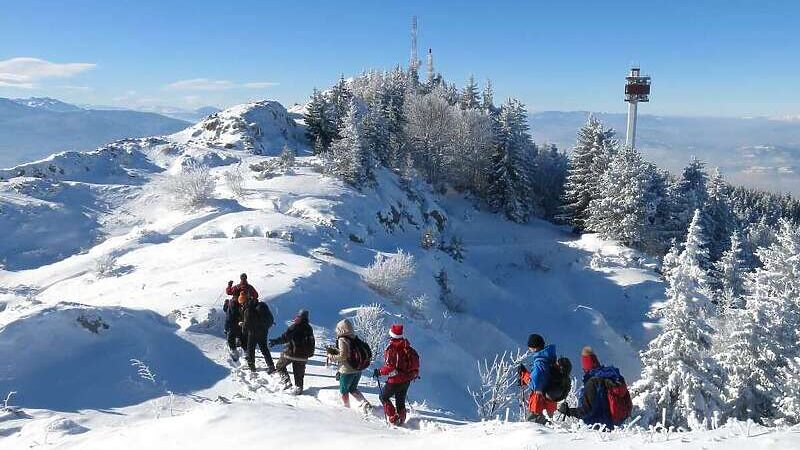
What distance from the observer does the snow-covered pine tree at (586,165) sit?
158 ft

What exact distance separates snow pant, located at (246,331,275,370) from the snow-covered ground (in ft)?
1.12

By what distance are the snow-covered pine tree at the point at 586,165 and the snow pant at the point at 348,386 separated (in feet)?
136

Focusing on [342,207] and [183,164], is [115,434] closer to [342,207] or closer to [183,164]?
[342,207]

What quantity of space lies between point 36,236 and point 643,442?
1285 inches

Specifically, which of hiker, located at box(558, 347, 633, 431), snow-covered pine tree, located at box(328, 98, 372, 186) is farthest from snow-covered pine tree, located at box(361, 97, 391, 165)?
hiker, located at box(558, 347, 633, 431)

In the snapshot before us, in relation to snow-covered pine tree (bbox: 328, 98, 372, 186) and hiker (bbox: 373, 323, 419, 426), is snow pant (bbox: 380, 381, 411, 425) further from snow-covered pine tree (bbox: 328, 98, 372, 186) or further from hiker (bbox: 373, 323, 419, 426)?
snow-covered pine tree (bbox: 328, 98, 372, 186)

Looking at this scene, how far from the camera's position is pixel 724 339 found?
1838cm

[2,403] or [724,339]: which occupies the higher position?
[2,403]

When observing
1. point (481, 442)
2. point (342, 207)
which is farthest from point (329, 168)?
point (481, 442)

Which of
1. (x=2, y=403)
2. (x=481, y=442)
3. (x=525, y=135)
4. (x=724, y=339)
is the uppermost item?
(x=525, y=135)

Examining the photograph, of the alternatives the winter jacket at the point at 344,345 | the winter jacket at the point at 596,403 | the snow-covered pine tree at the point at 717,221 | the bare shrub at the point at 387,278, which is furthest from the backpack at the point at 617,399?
the snow-covered pine tree at the point at 717,221

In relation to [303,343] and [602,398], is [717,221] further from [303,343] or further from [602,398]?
[303,343]

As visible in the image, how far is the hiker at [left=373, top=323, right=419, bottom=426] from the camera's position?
814 cm

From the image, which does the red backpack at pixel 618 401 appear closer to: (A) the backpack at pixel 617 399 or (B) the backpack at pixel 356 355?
(A) the backpack at pixel 617 399
